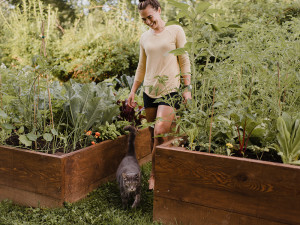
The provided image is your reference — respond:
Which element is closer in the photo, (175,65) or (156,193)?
(156,193)

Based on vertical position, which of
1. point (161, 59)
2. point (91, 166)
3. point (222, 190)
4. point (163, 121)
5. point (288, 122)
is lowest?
point (91, 166)

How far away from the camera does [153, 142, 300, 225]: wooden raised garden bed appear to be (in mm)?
1579

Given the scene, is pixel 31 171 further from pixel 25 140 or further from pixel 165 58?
pixel 165 58

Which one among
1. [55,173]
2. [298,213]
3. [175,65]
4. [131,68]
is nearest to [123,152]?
[55,173]

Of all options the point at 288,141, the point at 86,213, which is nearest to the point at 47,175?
the point at 86,213

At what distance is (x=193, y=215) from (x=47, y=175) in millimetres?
1239

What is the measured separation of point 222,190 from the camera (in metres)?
1.75

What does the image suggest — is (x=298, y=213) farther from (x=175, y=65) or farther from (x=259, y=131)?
(x=175, y=65)

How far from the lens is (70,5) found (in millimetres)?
14953

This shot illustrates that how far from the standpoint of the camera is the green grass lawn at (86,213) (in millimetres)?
2020

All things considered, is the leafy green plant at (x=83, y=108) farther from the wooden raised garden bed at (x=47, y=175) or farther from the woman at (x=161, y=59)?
the woman at (x=161, y=59)

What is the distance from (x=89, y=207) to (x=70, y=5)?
15.1 m

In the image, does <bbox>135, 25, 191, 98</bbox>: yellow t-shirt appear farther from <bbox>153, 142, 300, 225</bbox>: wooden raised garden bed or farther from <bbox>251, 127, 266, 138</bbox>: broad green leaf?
<bbox>251, 127, 266, 138</bbox>: broad green leaf

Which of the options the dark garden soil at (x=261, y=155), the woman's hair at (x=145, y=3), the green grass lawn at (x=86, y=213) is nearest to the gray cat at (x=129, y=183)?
the green grass lawn at (x=86, y=213)
